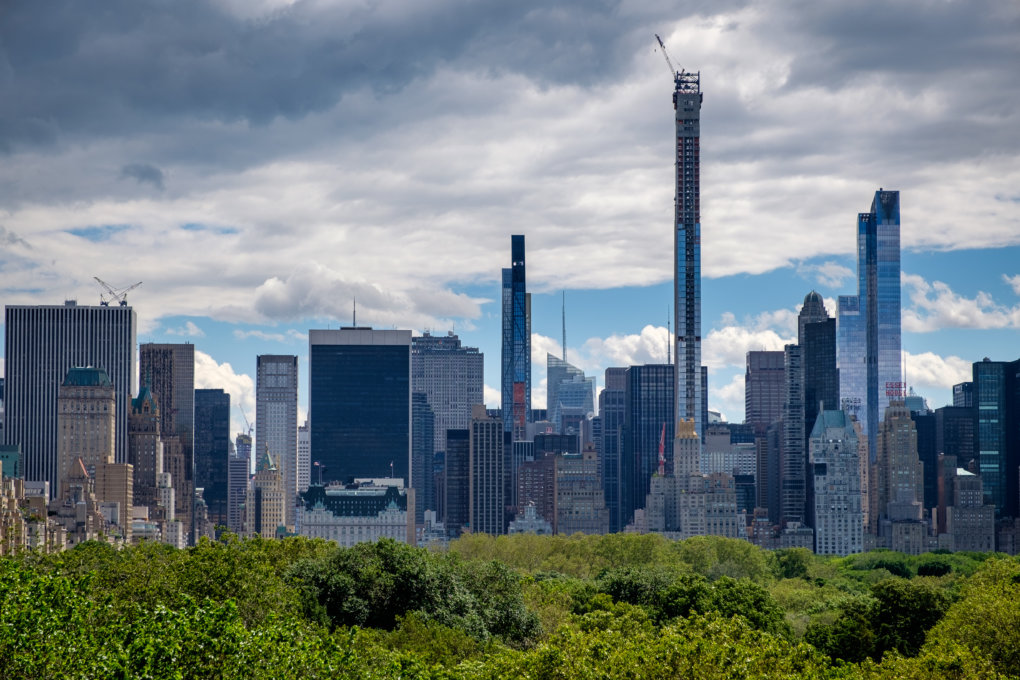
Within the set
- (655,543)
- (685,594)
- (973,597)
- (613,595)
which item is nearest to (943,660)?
(973,597)

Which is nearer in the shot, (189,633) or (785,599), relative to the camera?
(189,633)

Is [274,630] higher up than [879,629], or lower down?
higher up

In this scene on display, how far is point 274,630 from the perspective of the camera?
47.8 metres

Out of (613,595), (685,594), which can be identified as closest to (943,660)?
(685,594)

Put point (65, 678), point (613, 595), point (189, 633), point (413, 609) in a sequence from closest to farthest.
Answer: point (65, 678)
point (189, 633)
point (413, 609)
point (613, 595)

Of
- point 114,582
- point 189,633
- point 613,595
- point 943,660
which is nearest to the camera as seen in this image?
point 189,633

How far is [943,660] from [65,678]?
1420 inches

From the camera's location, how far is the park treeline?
4481 cm

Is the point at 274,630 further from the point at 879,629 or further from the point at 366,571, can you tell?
the point at 879,629

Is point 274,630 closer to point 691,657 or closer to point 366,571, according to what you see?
point 691,657

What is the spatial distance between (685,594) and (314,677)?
2228 inches

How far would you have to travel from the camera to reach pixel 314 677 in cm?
4684

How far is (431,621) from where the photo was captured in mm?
78750

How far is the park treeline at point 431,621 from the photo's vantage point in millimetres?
44812
